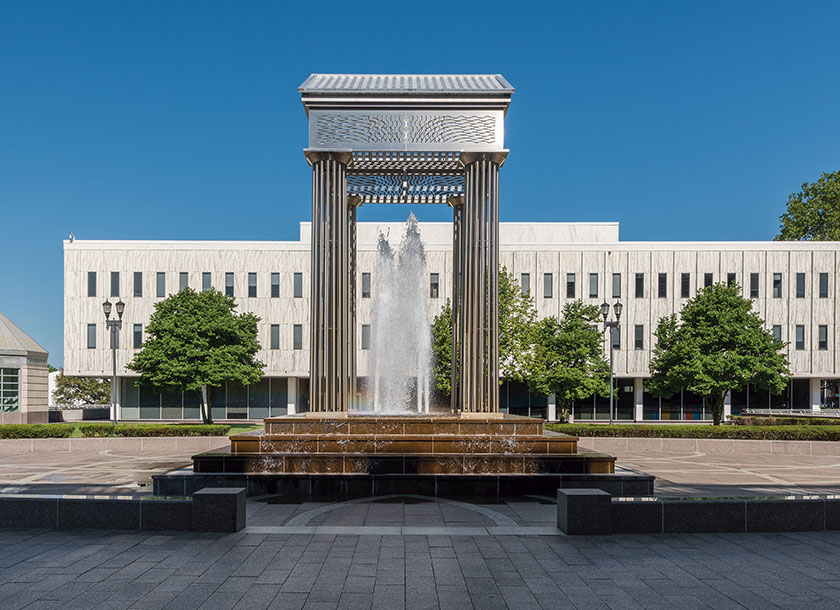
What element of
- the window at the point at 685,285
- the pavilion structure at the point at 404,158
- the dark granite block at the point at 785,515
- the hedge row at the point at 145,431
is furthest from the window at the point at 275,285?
the dark granite block at the point at 785,515

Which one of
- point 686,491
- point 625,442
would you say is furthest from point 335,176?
point 625,442

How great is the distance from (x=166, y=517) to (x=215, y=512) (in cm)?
75

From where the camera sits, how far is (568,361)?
120 ft

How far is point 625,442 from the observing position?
26.0m

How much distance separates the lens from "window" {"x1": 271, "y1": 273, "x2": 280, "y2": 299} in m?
48.4

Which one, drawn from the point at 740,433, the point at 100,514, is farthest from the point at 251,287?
the point at 100,514

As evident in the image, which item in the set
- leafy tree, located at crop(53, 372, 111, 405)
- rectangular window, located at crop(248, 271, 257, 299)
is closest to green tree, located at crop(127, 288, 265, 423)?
rectangular window, located at crop(248, 271, 257, 299)

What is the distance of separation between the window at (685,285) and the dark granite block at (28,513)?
45204 mm

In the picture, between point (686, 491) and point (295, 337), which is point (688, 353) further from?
point (295, 337)

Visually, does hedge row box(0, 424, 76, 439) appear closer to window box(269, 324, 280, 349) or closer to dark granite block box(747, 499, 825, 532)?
window box(269, 324, 280, 349)

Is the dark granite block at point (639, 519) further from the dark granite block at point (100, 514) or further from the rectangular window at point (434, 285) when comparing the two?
the rectangular window at point (434, 285)

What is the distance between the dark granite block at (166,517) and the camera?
402 inches

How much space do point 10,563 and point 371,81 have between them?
1448cm

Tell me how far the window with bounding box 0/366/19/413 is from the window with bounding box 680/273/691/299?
42.6 meters
